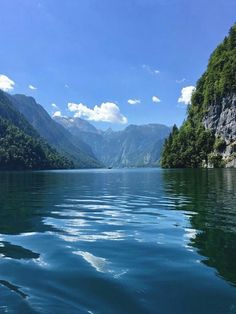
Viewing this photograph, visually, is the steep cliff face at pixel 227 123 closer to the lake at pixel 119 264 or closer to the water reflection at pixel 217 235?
the water reflection at pixel 217 235

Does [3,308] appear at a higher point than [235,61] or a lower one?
lower

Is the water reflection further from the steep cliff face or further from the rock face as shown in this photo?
the rock face

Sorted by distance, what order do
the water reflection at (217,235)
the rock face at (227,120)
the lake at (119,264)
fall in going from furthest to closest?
the rock face at (227,120)
the water reflection at (217,235)
the lake at (119,264)

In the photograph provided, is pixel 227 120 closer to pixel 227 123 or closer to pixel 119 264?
pixel 227 123

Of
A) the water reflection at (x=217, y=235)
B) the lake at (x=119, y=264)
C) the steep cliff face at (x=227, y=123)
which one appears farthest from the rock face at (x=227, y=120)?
the lake at (x=119, y=264)

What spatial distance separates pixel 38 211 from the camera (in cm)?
2944

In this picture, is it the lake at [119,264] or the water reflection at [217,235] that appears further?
the water reflection at [217,235]

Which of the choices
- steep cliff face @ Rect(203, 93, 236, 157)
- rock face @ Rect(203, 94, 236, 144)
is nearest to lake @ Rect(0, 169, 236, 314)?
steep cliff face @ Rect(203, 93, 236, 157)

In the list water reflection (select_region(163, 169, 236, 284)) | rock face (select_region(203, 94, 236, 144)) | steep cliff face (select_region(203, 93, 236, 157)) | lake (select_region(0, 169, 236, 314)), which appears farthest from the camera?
rock face (select_region(203, 94, 236, 144))

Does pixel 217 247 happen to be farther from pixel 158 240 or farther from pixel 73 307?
pixel 73 307

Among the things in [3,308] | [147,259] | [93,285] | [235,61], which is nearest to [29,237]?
[147,259]

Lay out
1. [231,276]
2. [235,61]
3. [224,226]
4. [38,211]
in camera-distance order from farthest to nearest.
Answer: [235,61]
[38,211]
[224,226]
[231,276]

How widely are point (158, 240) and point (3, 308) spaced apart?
32.8 feet

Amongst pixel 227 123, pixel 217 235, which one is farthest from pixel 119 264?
pixel 227 123
